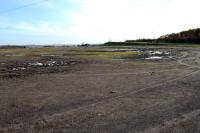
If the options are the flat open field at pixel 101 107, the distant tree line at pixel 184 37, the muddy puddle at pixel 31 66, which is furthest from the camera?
the distant tree line at pixel 184 37

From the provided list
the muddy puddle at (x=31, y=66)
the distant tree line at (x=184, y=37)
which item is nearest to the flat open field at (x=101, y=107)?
the muddy puddle at (x=31, y=66)

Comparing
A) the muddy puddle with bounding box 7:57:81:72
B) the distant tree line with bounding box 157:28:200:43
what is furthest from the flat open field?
the distant tree line with bounding box 157:28:200:43

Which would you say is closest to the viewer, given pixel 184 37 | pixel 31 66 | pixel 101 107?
pixel 101 107

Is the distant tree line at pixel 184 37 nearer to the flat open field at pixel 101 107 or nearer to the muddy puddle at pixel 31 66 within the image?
the muddy puddle at pixel 31 66

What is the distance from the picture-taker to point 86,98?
920 centimetres

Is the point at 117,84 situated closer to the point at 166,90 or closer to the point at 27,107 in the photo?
the point at 166,90

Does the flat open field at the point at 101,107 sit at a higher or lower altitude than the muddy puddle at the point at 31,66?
lower

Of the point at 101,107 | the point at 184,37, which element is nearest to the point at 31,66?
the point at 101,107

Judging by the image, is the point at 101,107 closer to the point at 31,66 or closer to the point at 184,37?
the point at 31,66

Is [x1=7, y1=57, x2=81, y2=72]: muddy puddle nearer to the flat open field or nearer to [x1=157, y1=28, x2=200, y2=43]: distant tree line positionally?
the flat open field

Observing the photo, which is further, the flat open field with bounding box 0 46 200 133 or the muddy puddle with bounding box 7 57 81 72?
the muddy puddle with bounding box 7 57 81 72

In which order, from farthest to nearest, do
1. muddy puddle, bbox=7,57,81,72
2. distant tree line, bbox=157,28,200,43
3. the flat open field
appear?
distant tree line, bbox=157,28,200,43, muddy puddle, bbox=7,57,81,72, the flat open field

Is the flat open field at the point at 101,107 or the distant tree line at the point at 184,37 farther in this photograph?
the distant tree line at the point at 184,37

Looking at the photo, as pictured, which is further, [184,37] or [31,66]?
[184,37]
